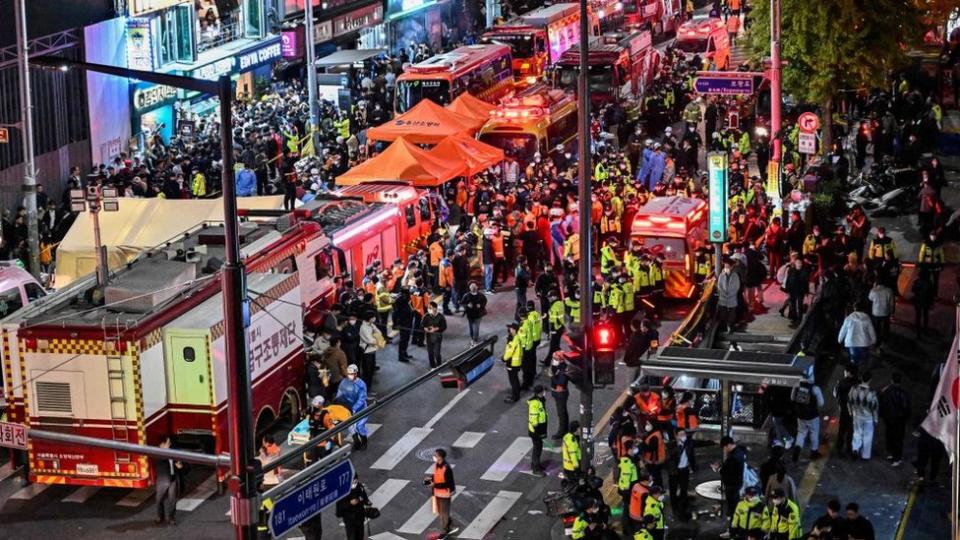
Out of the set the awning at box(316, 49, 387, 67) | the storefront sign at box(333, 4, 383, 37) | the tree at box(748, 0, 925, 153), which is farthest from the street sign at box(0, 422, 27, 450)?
the storefront sign at box(333, 4, 383, 37)

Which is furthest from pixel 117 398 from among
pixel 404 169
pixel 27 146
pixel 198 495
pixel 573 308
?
pixel 404 169

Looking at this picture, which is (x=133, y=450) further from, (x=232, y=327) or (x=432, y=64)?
(x=432, y=64)

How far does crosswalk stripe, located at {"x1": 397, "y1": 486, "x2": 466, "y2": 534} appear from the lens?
25.5m

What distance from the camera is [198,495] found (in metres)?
27.2

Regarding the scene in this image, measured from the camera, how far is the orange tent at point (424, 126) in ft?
153

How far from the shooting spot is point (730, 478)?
2478cm

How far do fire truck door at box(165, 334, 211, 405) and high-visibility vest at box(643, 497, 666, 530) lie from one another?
7302 millimetres

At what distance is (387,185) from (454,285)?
17.5 ft

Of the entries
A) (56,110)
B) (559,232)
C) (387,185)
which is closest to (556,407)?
(559,232)

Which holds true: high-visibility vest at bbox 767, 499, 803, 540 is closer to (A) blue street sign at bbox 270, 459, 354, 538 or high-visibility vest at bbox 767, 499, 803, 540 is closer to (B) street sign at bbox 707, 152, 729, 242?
(A) blue street sign at bbox 270, 459, 354, 538

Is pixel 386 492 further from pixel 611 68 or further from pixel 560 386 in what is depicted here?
pixel 611 68

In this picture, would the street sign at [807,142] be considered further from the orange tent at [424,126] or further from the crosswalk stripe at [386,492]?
the crosswalk stripe at [386,492]

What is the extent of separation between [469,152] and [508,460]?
17.3 metres

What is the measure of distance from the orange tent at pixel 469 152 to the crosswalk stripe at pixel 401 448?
14.9 metres
